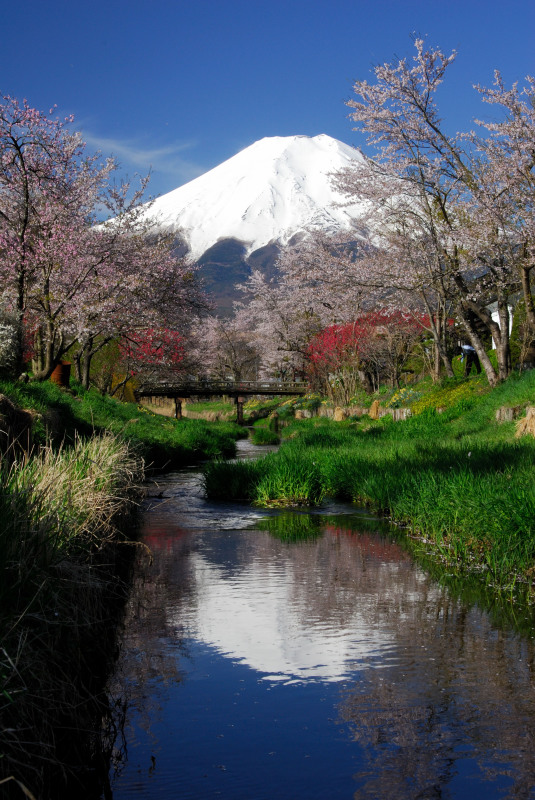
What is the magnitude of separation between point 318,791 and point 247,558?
544 cm

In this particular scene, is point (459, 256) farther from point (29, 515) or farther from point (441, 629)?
point (29, 515)

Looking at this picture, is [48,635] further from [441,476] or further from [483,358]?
[483,358]

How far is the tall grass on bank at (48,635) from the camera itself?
11.8 ft

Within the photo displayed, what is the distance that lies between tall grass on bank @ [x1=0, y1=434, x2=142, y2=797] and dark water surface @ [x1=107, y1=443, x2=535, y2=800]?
0.89ft

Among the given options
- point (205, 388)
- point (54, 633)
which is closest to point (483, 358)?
point (54, 633)

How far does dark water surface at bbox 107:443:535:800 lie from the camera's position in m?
3.96

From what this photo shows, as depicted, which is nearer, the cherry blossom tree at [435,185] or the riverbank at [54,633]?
the riverbank at [54,633]

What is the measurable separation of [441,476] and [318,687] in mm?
5790

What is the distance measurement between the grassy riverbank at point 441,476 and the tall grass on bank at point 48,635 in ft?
13.0

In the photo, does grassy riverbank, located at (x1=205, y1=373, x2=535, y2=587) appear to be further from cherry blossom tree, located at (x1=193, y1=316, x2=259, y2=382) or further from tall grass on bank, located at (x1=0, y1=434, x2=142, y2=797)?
cherry blossom tree, located at (x1=193, y1=316, x2=259, y2=382)

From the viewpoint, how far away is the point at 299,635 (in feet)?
20.4

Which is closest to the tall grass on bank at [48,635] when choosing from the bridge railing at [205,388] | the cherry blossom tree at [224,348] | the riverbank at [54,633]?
the riverbank at [54,633]

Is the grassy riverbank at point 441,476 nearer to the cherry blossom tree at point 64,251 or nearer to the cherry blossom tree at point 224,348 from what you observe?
the cherry blossom tree at point 64,251

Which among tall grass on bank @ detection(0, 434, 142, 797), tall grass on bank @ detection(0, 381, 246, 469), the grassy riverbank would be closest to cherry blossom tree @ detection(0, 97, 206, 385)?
tall grass on bank @ detection(0, 381, 246, 469)
